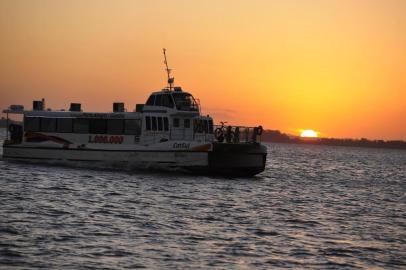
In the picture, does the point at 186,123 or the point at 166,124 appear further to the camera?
the point at 186,123

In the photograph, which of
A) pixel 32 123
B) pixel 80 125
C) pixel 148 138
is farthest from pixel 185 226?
pixel 32 123

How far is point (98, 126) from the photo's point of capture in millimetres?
42906

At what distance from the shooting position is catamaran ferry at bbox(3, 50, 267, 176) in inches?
1559

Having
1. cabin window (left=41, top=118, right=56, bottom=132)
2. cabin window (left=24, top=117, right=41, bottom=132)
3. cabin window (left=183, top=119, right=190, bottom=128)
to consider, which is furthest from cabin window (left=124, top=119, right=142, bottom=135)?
cabin window (left=24, top=117, right=41, bottom=132)

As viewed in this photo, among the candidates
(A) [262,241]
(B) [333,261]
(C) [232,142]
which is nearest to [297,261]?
(B) [333,261]

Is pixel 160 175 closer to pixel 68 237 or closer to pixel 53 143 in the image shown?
pixel 53 143

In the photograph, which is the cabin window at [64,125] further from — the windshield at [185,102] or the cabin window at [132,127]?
the windshield at [185,102]

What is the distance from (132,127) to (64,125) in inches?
214

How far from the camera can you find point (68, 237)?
18219mm

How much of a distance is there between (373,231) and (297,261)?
759 cm

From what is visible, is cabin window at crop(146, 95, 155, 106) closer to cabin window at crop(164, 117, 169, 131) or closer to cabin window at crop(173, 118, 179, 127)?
cabin window at crop(164, 117, 169, 131)

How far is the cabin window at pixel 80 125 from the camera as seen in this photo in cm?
4317

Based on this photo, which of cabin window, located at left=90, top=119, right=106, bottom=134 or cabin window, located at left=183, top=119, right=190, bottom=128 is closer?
cabin window, located at left=183, top=119, right=190, bottom=128

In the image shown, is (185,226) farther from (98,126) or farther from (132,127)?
(98,126)
